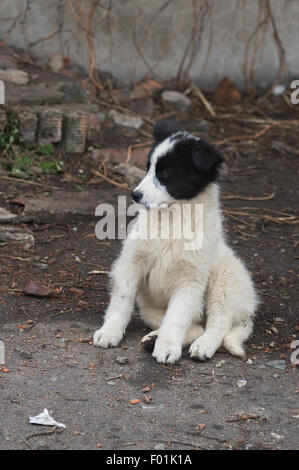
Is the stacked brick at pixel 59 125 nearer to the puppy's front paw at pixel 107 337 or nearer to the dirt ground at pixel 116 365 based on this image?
the dirt ground at pixel 116 365

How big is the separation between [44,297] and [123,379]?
1319 millimetres

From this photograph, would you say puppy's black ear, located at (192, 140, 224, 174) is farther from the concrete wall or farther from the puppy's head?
the concrete wall

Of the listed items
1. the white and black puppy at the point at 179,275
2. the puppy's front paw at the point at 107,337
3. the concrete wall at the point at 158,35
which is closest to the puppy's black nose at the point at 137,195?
the white and black puppy at the point at 179,275

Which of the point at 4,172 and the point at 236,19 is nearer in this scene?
the point at 4,172

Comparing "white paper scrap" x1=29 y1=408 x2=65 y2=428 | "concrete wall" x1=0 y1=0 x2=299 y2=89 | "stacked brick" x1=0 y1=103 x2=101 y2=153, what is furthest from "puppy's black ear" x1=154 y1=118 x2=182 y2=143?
"concrete wall" x1=0 y1=0 x2=299 y2=89

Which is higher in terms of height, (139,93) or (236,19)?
(236,19)

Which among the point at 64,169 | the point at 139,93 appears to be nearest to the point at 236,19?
the point at 139,93

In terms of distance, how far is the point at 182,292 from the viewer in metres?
4.30

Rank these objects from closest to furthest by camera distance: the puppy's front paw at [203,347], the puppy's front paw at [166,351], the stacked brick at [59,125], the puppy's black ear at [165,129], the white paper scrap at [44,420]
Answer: the white paper scrap at [44,420], the puppy's front paw at [166,351], the puppy's front paw at [203,347], the puppy's black ear at [165,129], the stacked brick at [59,125]

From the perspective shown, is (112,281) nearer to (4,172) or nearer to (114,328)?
(114,328)

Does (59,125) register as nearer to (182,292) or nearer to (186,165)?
(186,165)

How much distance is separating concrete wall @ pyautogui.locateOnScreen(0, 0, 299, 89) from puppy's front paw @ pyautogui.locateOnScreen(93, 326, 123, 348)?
18.2ft

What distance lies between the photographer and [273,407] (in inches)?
144

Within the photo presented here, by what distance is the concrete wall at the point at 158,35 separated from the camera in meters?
8.80
